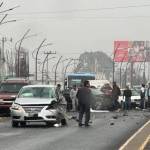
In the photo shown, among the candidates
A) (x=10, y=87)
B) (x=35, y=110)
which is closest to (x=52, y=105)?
(x=35, y=110)

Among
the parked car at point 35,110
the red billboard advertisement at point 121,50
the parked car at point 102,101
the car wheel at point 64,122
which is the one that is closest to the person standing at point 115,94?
the parked car at point 102,101

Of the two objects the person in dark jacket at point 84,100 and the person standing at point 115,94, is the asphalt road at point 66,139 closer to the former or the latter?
the person in dark jacket at point 84,100

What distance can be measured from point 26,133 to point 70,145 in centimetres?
530

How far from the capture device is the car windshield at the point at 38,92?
2842cm

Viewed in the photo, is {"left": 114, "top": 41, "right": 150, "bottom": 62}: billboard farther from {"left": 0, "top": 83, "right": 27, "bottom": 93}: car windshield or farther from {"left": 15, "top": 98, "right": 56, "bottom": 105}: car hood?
{"left": 15, "top": 98, "right": 56, "bottom": 105}: car hood

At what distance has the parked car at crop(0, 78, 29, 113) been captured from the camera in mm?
37656

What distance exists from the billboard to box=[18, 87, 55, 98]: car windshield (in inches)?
3298

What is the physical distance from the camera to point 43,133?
23.8m

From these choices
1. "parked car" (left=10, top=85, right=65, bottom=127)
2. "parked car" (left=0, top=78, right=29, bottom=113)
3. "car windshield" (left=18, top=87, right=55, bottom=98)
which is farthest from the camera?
"parked car" (left=0, top=78, right=29, bottom=113)

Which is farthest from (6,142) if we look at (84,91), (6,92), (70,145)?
(6,92)

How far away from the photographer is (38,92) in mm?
28641

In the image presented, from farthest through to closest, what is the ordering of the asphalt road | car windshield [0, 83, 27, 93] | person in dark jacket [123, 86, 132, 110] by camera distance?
person in dark jacket [123, 86, 132, 110], car windshield [0, 83, 27, 93], the asphalt road

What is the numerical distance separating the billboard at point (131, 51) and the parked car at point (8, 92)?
243 ft

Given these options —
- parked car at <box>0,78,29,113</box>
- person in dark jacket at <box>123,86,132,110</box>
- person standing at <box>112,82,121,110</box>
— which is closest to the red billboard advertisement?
person in dark jacket at <box>123,86,132,110</box>
